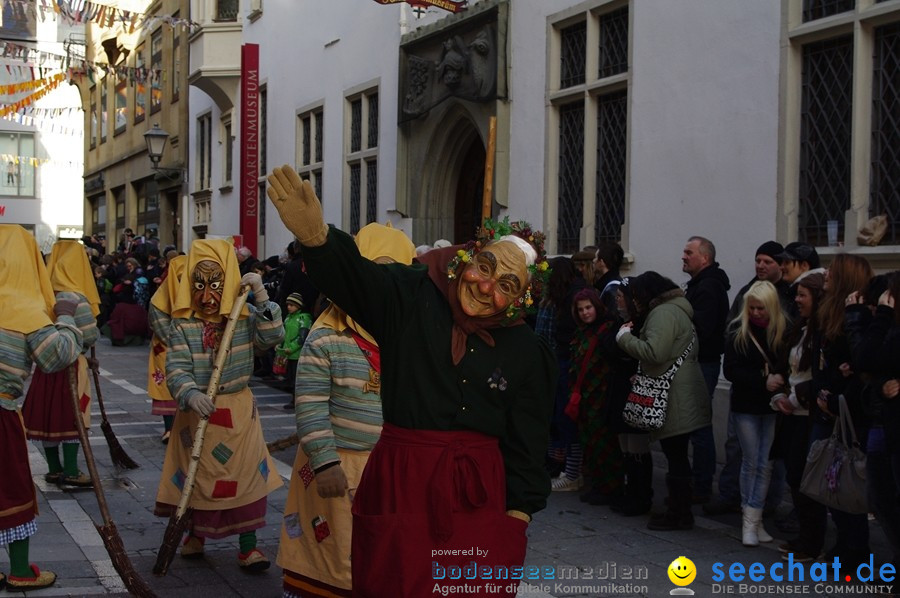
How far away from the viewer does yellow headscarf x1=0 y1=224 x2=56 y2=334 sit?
5.50 m

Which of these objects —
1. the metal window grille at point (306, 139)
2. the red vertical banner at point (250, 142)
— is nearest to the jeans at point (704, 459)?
the metal window grille at point (306, 139)

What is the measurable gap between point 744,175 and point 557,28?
3.82 m

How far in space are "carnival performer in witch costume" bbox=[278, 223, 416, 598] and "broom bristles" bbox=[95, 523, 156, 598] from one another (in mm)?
1016

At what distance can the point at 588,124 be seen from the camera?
1191cm

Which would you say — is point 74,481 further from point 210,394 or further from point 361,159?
point 361,159

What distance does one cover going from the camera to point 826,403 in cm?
624

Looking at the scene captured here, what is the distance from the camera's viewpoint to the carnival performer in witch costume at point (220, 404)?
243 inches

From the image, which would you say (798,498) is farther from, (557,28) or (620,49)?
(557,28)

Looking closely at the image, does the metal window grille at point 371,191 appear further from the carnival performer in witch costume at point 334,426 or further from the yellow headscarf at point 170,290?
the carnival performer in witch costume at point 334,426

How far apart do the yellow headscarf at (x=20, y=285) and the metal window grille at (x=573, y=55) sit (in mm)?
7813

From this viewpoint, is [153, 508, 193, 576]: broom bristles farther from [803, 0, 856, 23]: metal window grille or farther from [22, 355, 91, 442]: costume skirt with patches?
[803, 0, 856, 23]: metal window grille

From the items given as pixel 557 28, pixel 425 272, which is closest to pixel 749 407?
pixel 425 272

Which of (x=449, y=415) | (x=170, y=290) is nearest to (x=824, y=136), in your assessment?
(x=170, y=290)

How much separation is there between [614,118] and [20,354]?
7.69 metres
